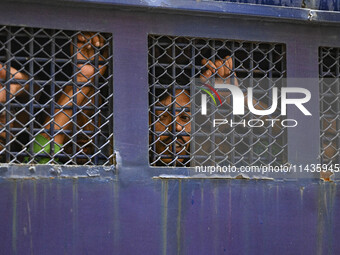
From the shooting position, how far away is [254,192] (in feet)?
12.6

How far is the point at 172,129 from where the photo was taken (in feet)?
12.5

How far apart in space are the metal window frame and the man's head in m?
0.12

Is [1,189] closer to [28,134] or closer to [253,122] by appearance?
[28,134]

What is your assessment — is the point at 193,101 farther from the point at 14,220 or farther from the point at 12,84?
the point at 14,220

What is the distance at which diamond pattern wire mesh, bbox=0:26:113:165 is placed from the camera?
138 inches

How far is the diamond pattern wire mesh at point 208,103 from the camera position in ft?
12.5

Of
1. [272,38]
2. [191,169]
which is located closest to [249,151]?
[191,169]

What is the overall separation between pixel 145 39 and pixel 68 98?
600mm

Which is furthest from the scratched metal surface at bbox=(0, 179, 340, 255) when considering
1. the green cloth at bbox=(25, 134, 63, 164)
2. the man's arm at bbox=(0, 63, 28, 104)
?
Answer: the man's arm at bbox=(0, 63, 28, 104)

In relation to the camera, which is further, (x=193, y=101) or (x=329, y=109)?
(x=329, y=109)

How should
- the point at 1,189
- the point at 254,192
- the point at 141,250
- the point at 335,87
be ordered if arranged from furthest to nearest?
the point at 335,87, the point at 254,192, the point at 141,250, the point at 1,189

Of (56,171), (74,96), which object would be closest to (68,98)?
(74,96)

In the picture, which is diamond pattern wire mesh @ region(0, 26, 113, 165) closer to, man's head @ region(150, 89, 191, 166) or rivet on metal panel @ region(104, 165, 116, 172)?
rivet on metal panel @ region(104, 165, 116, 172)

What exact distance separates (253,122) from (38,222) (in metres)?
1.54
